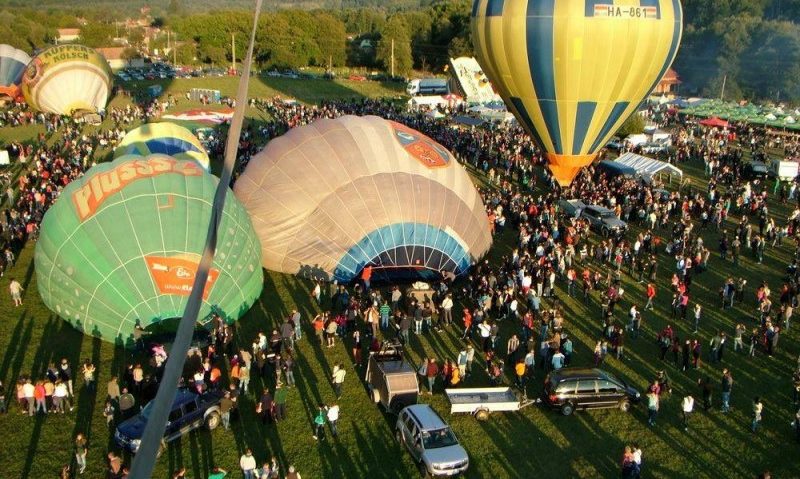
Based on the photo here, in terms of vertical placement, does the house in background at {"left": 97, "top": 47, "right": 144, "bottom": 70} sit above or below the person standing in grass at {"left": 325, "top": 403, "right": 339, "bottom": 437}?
above

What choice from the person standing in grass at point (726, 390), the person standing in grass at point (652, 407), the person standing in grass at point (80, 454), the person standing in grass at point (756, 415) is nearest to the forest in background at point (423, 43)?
the person standing in grass at point (726, 390)

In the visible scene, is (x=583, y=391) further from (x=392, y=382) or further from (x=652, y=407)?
(x=392, y=382)

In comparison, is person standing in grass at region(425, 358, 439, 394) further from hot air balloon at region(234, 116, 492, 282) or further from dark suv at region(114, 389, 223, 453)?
hot air balloon at region(234, 116, 492, 282)

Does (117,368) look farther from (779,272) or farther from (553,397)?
(779,272)

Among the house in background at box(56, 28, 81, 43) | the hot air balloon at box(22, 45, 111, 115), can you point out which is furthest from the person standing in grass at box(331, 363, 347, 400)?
the house in background at box(56, 28, 81, 43)

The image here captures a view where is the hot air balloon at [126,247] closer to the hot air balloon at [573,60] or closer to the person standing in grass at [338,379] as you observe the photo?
the person standing in grass at [338,379]

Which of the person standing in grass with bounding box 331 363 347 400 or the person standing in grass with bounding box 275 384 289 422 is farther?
the person standing in grass with bounding box 331 363 347 400

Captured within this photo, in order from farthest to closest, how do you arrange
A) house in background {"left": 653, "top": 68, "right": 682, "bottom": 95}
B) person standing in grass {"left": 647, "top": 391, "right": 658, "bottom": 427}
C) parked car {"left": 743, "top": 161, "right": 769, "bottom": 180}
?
1. house in background {"left": 653, "top": 68, "right": 682, "bottom": 95}
2. parked car {"left": 743, "top": 161, "right": 769, "bottom": 180}
3. person standing in grass {"left": 647, "top": 391, "right": 658, "bottom": 427}

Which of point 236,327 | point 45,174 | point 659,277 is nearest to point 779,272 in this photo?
point 659,277
